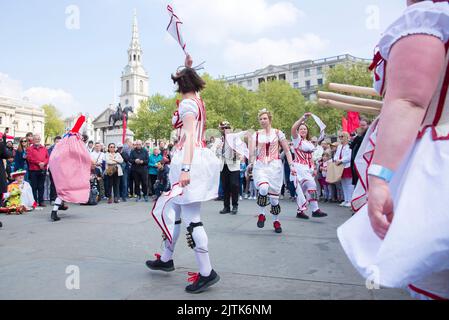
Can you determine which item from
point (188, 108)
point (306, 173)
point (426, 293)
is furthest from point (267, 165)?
point (426, 293)

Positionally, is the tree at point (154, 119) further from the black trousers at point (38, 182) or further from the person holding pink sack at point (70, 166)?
the person holding pink sack at point (70, 166)

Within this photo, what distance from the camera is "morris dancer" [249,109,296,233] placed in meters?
6.57

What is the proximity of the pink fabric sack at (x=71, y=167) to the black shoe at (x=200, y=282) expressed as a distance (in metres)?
6.07

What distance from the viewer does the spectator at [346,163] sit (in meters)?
10.9

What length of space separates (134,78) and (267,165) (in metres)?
118

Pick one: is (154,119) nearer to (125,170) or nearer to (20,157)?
(125,170)

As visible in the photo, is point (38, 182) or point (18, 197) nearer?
point (18, 197)

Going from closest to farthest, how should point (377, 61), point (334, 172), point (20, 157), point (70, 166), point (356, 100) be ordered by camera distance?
point (377, 61) → point (356, 100) → point (70, 166) → point (20, 157) → point (334, 172)

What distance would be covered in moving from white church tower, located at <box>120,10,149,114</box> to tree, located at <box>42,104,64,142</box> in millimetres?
21521

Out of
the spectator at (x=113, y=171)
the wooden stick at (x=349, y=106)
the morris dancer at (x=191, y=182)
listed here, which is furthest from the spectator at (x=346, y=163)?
the wooden stick at (x=349, y=106)

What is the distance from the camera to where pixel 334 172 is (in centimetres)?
1173

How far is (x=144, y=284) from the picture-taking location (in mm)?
3367

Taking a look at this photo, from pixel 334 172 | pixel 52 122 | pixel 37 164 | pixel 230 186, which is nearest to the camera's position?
pixel 230 186

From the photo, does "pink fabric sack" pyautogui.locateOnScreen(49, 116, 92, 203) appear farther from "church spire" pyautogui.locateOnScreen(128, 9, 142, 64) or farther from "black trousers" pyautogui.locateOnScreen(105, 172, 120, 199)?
"church spire" pyautogui.locateOnScreen(128, 9, 142, 64)
